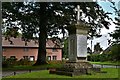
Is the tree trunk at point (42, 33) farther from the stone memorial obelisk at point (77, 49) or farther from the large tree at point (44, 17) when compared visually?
the stone memorial obelisk at point (77, 49)

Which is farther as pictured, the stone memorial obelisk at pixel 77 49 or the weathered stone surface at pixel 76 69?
the stone memorial obelisk at pixel 77 49

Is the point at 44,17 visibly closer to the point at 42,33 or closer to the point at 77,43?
the point at 42,33

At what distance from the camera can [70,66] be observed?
64.1 ft

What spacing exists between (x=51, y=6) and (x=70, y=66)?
15.7 m

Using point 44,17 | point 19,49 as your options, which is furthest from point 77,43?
point 19,49

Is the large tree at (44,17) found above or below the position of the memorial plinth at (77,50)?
above

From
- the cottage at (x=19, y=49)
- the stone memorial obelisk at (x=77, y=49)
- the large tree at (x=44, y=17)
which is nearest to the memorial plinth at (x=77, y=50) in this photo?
the stone memorial obelisk at (x=77, y=49)

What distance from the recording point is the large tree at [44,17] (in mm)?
32500

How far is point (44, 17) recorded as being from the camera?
34.1 metres

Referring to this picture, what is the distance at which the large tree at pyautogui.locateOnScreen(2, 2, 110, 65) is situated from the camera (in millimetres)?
32500

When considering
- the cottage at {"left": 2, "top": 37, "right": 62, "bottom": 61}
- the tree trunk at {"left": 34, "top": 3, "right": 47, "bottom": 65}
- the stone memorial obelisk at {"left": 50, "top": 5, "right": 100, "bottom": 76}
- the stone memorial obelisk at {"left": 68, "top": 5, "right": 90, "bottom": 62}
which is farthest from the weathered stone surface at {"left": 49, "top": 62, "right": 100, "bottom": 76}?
the cottage at {"left": 2, "top": 37, "right": 62, "bottom": 61}

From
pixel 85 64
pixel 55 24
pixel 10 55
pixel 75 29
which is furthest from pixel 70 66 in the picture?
pixel 10 55

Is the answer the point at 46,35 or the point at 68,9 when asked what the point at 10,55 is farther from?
the point at 68,9

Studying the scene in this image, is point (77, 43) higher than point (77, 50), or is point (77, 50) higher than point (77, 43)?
point (77, 43)
